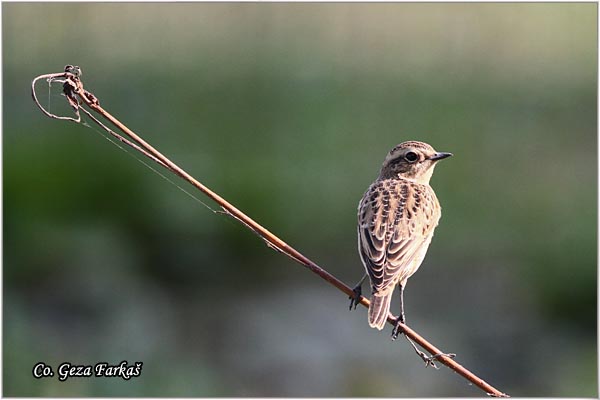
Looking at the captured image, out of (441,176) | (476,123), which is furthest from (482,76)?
(441,176)

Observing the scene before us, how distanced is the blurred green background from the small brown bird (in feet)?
9.26

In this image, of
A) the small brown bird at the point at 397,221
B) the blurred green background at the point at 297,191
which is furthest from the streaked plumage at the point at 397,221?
the blurred green background at the point at 297,191

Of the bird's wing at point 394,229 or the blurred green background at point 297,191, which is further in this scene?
the blurred green background at point 297,191

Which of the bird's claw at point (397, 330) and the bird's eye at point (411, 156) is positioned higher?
the bird's eye at point (411, 156)

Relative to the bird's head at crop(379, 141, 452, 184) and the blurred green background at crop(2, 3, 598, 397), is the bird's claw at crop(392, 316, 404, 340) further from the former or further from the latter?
the blurred green background at crop(2, 3, 598, 397)

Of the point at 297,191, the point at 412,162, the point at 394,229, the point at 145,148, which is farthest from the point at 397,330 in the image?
the point at 297,191

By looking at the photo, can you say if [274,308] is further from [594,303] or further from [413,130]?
[594,303]

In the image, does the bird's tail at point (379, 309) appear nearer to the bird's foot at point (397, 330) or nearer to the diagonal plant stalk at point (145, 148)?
the bird's foot at point (397, 330)

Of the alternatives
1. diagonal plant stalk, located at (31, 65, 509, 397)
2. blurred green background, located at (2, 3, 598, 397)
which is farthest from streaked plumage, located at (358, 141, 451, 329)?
blurred green background, located at (2, 3, 598, 397)

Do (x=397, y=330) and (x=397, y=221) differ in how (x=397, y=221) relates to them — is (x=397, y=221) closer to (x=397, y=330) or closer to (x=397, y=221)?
(x=397, y=221)

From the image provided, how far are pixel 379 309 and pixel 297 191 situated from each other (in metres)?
4.65

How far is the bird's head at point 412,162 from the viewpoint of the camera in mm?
4000

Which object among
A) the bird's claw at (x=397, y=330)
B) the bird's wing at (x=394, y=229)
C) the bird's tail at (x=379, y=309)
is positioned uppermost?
the bird's wing at (x=394, y=229)

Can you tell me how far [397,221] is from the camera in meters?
3.95
